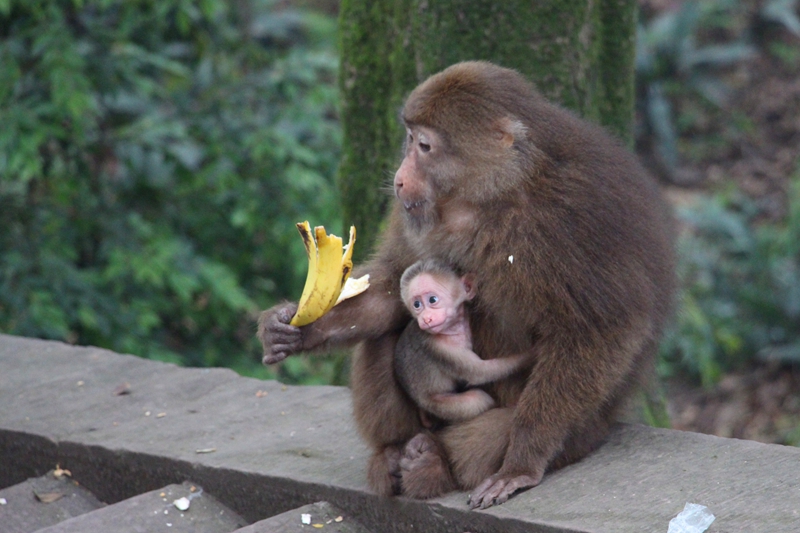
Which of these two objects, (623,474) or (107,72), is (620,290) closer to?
(623,474)

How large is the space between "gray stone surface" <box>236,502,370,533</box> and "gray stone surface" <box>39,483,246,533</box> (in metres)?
0.35

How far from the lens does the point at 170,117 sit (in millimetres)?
6773

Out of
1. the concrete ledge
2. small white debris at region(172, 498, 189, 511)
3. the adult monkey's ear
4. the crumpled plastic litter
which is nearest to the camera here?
the crumpled plastic litter

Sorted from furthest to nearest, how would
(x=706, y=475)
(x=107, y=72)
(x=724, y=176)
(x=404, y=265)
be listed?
(x=724, y=176) < (x=107, y=72) < (x=404, y=265) < (x=706, y=475)

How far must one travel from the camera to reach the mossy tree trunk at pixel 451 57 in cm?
446

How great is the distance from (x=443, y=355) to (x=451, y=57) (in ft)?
5.38

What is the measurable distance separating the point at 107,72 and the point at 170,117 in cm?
61


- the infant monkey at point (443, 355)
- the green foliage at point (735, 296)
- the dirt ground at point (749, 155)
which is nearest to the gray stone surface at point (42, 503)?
the infant monkey at point (443, 355)

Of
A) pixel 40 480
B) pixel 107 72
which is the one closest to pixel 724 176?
pixel 107 72

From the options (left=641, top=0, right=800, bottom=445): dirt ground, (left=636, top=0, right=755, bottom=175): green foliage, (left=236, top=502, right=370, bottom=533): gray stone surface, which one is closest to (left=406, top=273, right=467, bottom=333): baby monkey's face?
(left=236, top=502, right=370, bottom=533): gray stone surface

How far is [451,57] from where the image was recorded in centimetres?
453

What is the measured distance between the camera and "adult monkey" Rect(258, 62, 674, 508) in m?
3.21

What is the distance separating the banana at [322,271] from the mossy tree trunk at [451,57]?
2.30 ft

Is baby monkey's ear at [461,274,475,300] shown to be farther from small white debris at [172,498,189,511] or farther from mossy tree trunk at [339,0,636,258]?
small white debris at [172,498,189,511]
